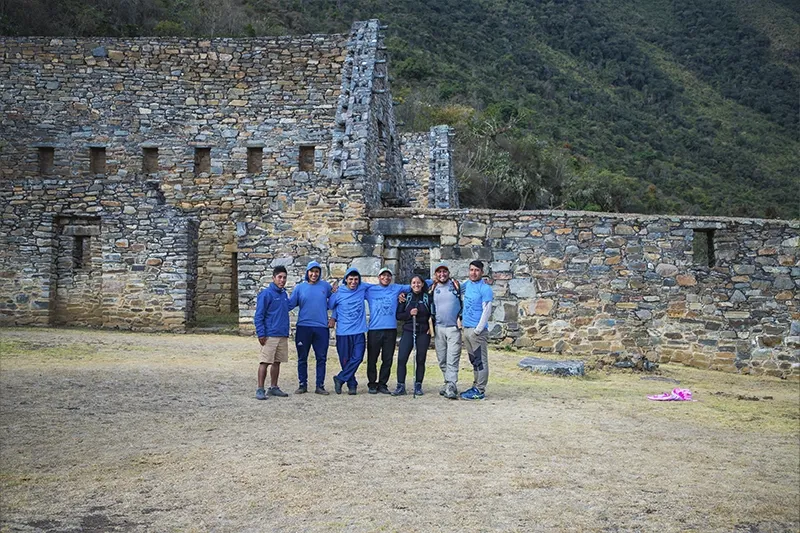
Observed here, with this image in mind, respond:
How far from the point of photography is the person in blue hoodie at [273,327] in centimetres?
812

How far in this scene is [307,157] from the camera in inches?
774

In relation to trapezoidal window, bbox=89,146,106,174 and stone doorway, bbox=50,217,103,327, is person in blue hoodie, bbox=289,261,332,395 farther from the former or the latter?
trapezoidal window, bbox=89,146,106,174

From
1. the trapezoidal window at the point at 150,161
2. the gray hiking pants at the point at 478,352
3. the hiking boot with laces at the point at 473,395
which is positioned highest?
the trapezoidal window at the point at 150,161

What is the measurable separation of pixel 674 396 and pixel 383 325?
147 inches

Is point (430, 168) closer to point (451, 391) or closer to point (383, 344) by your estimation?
point (383, 344)

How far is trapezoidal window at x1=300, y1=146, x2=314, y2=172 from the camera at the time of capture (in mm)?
19547

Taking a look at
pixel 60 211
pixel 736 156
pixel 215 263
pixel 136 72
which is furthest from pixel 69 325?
pixel 736 156

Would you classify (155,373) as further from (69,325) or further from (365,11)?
(365,11)

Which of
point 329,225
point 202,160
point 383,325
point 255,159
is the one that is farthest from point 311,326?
point 202,160

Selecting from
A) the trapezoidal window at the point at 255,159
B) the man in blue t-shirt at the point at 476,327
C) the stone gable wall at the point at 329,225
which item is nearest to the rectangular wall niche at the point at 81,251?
the stone gable wall at the point at 329,225

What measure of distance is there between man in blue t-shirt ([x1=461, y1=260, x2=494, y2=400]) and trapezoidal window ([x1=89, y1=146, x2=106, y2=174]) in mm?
14491

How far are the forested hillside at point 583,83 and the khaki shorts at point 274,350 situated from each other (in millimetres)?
22644

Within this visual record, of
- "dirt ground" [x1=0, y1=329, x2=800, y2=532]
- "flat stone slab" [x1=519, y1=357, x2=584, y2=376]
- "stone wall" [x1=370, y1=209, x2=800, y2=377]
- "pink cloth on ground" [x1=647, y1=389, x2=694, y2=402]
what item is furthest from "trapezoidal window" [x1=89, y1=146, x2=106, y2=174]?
"pink cloth on ground" [x1=647, y1=389, x2=694, y2=402]

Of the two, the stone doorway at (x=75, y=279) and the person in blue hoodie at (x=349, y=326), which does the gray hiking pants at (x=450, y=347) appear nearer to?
the person in blue hoodie at (x=349, y=326)
